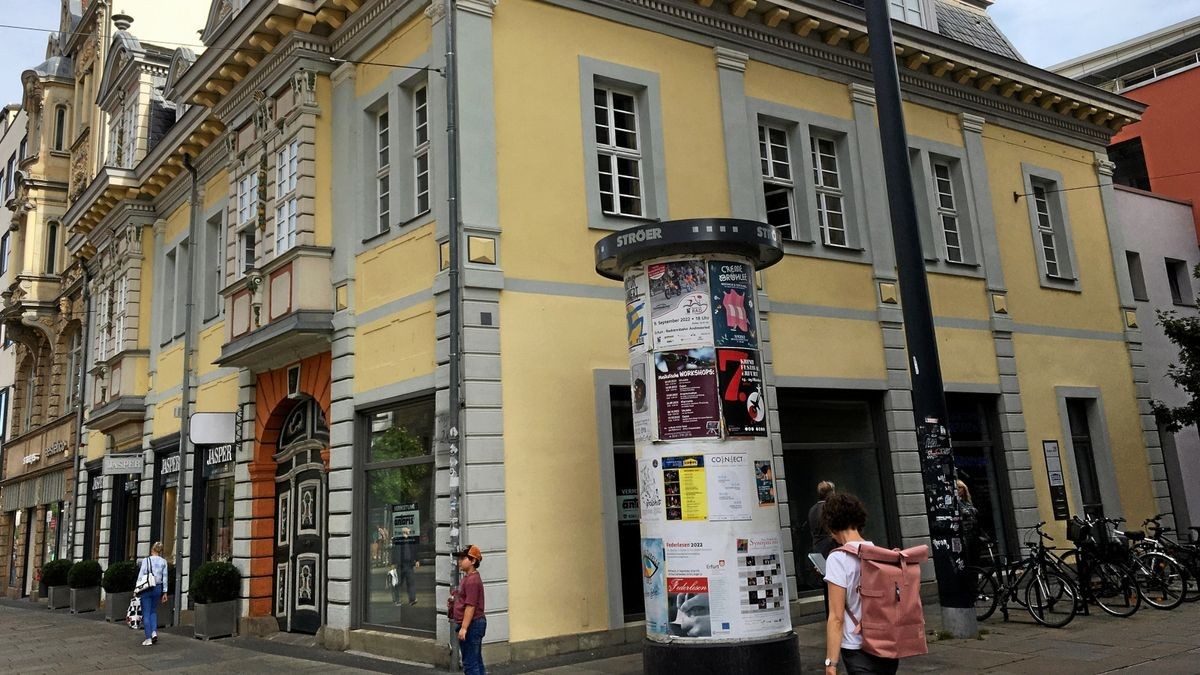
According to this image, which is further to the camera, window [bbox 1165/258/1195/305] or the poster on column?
window [bbox 1165/258/1195/305]

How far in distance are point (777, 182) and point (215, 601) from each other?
11.6 m

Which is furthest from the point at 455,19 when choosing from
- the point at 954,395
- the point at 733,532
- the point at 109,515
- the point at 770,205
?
the point at 109,515

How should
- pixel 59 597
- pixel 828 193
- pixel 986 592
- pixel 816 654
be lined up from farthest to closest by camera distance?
pixel 59 597 < pixel 828 193 < pixel 986 592 < pixel 816 654

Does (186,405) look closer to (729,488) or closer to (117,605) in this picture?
(117,605)

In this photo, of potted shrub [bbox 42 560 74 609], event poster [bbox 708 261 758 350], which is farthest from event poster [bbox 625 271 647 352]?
potted shrub [bbox 42 560 74 609]

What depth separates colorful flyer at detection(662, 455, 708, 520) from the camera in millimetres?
9070

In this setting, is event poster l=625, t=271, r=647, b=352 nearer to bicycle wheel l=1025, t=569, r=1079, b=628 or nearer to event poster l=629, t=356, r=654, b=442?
event poster l=629, t=356, r=654, b=442

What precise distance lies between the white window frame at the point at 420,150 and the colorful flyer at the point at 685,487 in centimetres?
575

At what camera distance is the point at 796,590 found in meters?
13.8

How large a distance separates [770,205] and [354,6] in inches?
280

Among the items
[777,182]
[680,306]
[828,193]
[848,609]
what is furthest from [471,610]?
[828,193]

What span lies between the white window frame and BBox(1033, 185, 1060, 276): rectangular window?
12434 millimetres

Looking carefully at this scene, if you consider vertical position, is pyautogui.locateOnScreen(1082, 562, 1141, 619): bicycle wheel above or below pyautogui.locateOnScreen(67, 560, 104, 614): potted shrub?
below

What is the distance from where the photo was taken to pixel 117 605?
20.7 m
